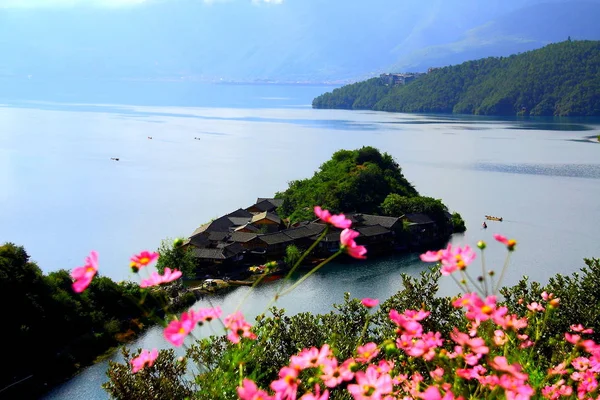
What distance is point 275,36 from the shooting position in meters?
151

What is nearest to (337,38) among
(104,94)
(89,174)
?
(104,94)

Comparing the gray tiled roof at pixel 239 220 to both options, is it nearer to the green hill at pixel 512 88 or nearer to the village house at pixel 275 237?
the village house at pixel 275 237

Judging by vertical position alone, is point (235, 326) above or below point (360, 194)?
above

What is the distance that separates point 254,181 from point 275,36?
133 m

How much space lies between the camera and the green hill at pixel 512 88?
5044 cm

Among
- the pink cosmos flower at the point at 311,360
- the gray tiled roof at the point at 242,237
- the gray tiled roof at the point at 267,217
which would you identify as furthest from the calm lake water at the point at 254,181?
the pink cosmos flower at the point at 311,360

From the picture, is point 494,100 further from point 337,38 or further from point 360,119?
point 337,38

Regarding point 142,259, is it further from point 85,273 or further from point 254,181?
point 254,181

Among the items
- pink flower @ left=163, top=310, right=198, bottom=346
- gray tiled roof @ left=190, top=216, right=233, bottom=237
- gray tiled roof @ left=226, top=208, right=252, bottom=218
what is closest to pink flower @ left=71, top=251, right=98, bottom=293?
pink flower @ left=163, top=310, right=198, bottom=346

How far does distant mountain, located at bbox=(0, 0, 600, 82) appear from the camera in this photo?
397ft

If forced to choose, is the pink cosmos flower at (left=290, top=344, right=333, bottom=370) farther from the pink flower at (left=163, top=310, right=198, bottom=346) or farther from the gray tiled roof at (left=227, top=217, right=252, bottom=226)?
the gray tiled roof at (left=227, top=217, right=252, bottom=226)

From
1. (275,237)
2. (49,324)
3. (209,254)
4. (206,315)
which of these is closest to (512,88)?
(275,237)

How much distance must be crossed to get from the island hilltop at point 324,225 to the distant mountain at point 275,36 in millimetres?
99292

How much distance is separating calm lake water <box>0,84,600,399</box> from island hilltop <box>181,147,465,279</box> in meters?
0.79
